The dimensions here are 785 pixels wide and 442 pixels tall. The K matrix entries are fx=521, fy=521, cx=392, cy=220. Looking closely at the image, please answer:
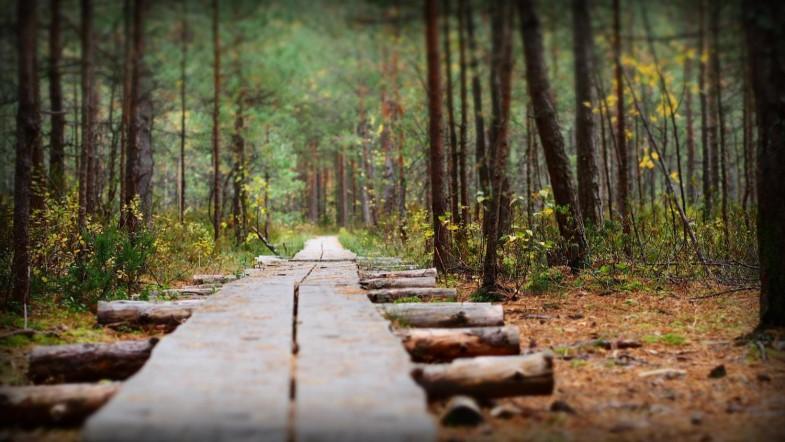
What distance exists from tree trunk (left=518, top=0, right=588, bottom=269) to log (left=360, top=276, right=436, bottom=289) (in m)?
2.66

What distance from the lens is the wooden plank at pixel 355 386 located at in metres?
2.01

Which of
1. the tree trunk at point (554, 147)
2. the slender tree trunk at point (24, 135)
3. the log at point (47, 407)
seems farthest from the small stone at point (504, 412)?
the tree trunk at point (554, 147)

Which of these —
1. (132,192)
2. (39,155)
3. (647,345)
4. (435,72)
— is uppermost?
(435,72)

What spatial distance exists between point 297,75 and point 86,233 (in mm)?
11186

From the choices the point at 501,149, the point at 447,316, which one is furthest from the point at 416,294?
the point at 501,149

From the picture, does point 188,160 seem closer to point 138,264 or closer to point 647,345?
point 138,264

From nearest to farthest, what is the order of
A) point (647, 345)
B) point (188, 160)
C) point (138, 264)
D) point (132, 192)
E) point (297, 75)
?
point (647, 345) < point (138, 264) < point (132, 192) < point (297, 75) < point (188, 160)

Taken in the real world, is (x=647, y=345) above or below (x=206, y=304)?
below

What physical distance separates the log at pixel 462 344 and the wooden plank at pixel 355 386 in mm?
287

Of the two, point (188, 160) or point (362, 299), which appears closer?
point (362, 299)

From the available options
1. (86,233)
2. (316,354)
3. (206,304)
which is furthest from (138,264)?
(316,354)

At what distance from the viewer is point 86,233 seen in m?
6.57

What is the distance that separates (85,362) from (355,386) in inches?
81.0

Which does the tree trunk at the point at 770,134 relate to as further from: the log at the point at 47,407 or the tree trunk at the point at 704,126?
the log at the point at 47,407
